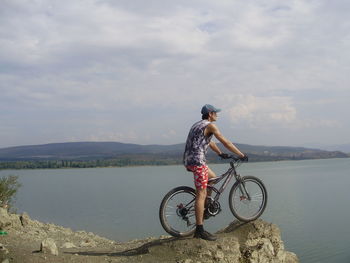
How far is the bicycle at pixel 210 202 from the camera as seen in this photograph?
335 inches

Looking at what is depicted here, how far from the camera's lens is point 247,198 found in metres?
9.19

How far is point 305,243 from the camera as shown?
21.9 m

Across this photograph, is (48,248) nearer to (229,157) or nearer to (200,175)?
(200,175)

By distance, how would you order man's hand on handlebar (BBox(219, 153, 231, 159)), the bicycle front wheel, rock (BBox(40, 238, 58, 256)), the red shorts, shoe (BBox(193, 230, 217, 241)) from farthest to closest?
the bicycle front wheel
man's hand on handlebar (BBox(219, 153, 231, 159))
rock (BBox(40, 238, 58, 256))
shoe (BBox(193, 230, 217, 241))
the red shorts

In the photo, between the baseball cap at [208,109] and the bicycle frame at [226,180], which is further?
the bicycle frame at [226,180]

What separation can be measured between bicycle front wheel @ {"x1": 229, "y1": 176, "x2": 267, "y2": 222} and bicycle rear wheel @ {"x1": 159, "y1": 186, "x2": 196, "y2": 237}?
3.04ft

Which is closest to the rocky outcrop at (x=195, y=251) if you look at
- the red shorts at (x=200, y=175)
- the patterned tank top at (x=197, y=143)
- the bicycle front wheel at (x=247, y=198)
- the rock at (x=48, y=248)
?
the rock at (x=48, y=248)

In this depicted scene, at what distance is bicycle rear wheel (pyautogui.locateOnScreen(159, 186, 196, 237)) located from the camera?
8484mm

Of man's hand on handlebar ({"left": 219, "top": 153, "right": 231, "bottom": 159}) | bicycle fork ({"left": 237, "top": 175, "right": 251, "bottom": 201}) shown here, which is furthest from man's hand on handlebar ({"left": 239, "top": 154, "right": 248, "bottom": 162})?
bicycle fork ({"left": 237, "top": 175, "right": 251, "bottom": 201})

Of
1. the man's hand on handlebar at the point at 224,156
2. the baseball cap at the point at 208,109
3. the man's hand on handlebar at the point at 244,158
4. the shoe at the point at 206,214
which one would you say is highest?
the baseball cap at the point at 208,109

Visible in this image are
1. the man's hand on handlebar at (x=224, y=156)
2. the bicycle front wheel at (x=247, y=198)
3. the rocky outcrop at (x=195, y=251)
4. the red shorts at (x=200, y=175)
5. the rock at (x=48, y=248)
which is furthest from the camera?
the bicycle front wheel at (x=247, y=198)

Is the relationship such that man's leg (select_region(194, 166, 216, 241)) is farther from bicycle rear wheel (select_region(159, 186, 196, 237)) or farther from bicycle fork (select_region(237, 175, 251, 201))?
bicycle fork (select_region(237, 175, 251, 201))

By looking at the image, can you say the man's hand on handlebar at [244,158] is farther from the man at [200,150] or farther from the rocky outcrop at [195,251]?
the rocky outcrop at [195,251]

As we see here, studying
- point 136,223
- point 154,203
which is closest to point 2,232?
point 136,223
